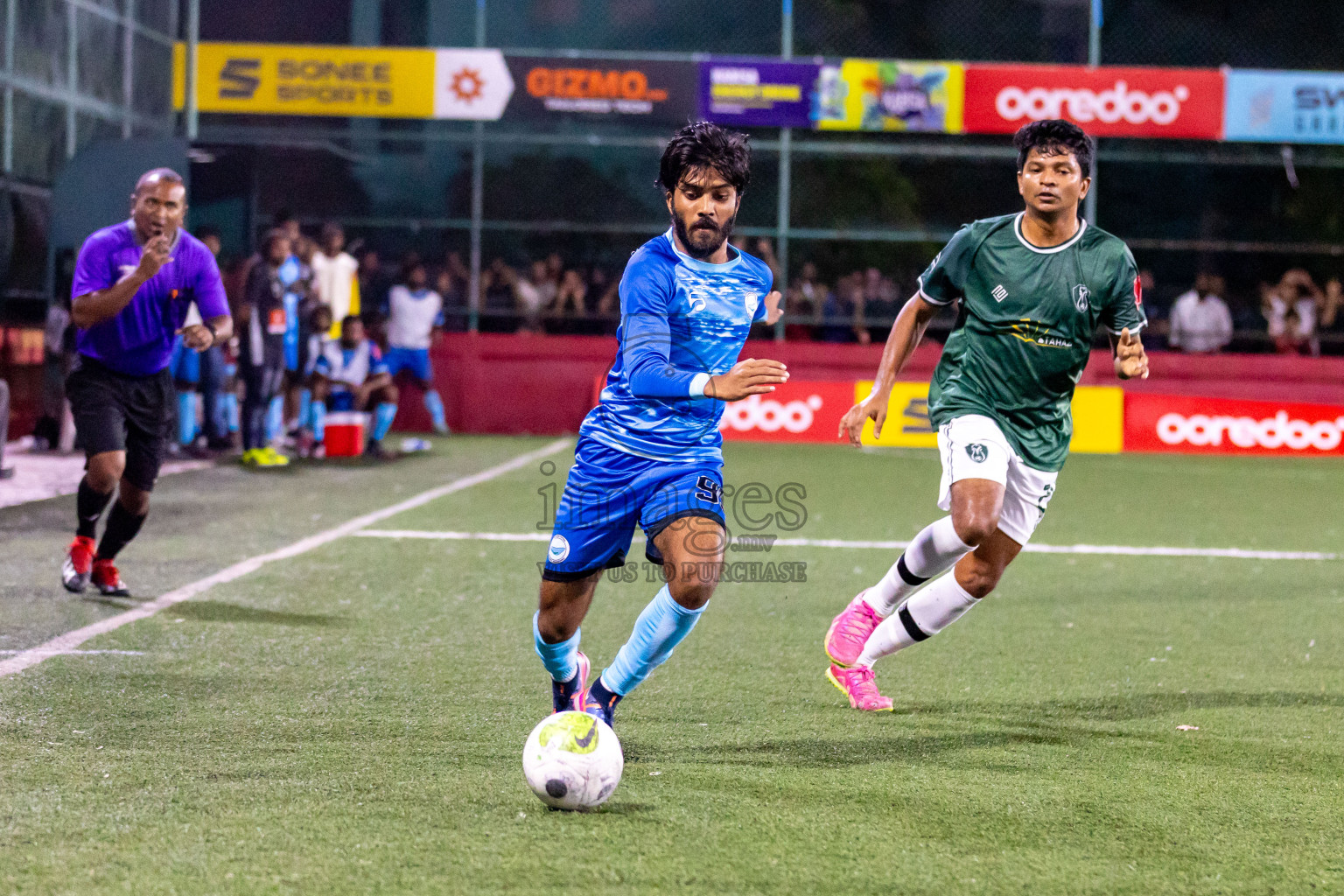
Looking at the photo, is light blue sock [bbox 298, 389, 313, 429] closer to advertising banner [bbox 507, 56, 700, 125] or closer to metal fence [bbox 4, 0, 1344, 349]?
metal fence [bbox 4, 0, 1344, 349]

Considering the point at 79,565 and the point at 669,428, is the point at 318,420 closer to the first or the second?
A: the point at 79,565

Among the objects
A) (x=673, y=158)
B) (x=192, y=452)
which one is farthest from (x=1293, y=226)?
(x=673, y=158)

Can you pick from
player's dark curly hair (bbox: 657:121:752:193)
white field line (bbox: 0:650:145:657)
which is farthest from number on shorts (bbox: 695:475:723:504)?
white field line (bbox: 0:650:145:657)

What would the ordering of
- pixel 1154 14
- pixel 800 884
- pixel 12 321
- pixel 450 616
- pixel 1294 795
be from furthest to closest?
pixel 1154 14, pixel 12 321, pixel 450 616, pixel 1294 795, pixel 800 884

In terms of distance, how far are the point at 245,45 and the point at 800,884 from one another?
63.2ft

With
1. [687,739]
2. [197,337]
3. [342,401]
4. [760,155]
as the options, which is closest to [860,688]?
[687,739]

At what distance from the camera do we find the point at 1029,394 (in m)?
5.29

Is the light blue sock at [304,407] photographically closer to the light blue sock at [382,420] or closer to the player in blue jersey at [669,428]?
the light blue sock at [382,420]

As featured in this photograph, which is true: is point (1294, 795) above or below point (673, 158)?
below

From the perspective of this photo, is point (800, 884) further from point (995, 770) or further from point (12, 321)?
point (12, 321)

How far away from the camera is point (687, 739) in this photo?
4.72m

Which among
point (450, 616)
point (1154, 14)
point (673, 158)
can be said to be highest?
point (1154, 14)

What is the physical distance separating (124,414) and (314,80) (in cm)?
1458

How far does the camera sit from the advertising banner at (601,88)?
20547mm
